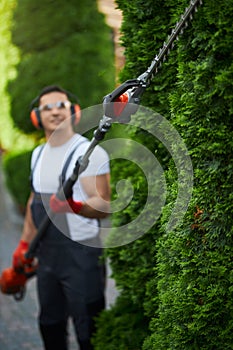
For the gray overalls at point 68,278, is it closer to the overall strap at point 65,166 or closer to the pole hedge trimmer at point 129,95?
the overall strap at point 65,166

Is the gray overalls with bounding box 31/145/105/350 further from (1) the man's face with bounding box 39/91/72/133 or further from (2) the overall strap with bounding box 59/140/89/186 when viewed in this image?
(1) the man's face with bounding box 39/91/72/133

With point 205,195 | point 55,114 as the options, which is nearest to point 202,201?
point 205,195

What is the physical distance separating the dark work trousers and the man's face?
0.46 metres

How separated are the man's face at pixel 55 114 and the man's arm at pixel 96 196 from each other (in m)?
0.45

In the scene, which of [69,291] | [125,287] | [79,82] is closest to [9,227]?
[79,82]

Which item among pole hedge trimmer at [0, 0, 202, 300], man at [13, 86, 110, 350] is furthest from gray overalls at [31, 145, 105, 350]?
pole hedge trimmer at [0, 0, 202, 300]

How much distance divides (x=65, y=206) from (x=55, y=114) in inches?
27.7

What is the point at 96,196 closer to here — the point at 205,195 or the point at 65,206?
the point at 65,206

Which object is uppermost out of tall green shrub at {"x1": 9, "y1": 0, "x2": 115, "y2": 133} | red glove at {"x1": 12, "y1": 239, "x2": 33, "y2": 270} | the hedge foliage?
the hedge foliage

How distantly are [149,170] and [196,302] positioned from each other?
3.17ft

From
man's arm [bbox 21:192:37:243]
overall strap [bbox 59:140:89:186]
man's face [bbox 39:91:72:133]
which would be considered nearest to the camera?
overall strap [bbox 59:140:89:186]

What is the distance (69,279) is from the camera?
449cm

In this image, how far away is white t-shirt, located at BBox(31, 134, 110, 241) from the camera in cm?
434

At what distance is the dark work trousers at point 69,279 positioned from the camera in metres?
Answer: 4.46
